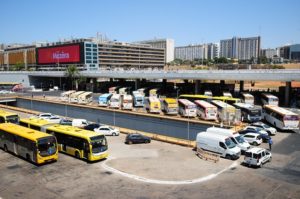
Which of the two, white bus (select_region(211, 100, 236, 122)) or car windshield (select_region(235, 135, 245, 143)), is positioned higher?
white bus (select_region(211, 100, 236, 122))

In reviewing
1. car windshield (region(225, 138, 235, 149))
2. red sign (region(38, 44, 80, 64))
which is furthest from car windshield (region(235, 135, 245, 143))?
red sign (region(38, 44, 80, 64))

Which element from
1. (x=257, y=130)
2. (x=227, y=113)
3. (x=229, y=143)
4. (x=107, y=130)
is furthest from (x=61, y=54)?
(x=229, y=143)

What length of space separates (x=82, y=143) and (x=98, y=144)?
146 cm

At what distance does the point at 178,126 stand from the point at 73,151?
80.4 ft

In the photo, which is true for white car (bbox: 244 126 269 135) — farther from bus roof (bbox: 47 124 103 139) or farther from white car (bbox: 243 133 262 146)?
bus roof (bbox: 47 124 103 139)

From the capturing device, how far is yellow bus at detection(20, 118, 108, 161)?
2566 cm

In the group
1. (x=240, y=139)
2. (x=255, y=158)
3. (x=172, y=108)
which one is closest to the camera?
(x=255, y=158)

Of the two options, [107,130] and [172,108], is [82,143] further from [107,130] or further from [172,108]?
[172,108]

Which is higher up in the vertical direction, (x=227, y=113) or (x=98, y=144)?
(x=227, y=113)

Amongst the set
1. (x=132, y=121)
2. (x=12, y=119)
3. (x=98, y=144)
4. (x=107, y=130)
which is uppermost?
(x=12, y=119)

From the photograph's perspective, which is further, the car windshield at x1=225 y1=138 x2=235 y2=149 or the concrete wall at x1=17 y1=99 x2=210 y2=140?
the concrete wall at x1=17 y1=99 x2=210 y2=140

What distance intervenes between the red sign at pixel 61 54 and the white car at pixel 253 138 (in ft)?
407

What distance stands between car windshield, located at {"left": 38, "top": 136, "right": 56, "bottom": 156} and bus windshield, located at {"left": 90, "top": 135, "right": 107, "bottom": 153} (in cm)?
350

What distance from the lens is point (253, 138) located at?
3262 centimetres
